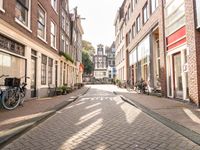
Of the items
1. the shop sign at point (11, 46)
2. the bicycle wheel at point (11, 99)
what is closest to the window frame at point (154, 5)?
the shop sign at point (11, 46)

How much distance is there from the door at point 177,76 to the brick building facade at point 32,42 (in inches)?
310

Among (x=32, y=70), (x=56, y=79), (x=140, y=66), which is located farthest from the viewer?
(x=140, y=66)

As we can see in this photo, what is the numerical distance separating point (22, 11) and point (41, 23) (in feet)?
11.0

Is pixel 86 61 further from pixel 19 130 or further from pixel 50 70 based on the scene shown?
pixel 19 130

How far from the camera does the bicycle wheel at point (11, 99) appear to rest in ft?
29.5

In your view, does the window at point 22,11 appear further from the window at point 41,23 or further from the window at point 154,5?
the window at point 154,5

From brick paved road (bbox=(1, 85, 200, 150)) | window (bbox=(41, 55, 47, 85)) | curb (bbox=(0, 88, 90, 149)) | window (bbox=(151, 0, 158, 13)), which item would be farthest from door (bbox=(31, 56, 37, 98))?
window (bbox=(151, 0, 158, 13))

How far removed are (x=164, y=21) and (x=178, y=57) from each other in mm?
2875

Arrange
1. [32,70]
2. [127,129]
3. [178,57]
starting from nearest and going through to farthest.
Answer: [127,129], [178,57], [32,70]

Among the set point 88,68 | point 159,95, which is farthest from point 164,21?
point 88,68

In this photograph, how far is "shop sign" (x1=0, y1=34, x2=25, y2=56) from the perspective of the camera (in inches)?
397

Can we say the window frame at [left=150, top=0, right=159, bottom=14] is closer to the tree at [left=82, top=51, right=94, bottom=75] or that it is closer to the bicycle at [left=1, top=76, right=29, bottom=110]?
the bicycle at [left=1, top=76, right=29, bottom=110]

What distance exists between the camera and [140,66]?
2309 centimetres

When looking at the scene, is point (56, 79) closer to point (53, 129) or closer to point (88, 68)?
point (53, 129)
